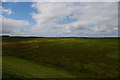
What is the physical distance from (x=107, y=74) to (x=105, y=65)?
681 centimetres

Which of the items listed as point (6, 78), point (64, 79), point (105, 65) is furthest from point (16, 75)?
point (105, 65)

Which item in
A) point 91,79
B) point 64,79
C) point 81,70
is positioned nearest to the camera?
point 64,79

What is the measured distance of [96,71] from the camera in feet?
101

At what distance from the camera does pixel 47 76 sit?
79.9 feet

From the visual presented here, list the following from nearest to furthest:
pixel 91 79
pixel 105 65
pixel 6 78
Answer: pixel 6 78 < pixel 91 79 < pixel 105 65

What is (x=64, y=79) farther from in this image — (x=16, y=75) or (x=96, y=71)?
(x=96, y=71)

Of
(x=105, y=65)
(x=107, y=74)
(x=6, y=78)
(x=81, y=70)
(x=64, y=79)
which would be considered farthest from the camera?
(x=105, y=65)

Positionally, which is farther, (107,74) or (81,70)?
(81,70)

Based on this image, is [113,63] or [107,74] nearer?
[107,74]

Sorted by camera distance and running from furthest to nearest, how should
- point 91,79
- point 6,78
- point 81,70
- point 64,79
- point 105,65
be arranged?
point 105,65 → point 81,70 → point 91,79 → point 64,79 → point 6,78

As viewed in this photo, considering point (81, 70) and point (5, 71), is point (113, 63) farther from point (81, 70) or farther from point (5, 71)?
point (5, 71)

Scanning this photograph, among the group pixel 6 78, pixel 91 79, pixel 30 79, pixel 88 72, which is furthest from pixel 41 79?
pixel 88 72

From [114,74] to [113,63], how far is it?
8.47m

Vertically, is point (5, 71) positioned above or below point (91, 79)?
above
